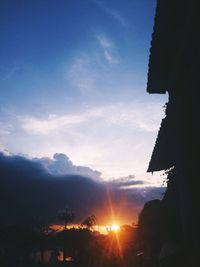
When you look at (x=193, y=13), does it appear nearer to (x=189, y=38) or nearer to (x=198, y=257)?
(x=189, y=38)

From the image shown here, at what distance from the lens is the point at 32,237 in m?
89.9

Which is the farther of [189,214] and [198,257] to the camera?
[189,214]

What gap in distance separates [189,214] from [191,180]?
396 millimetres

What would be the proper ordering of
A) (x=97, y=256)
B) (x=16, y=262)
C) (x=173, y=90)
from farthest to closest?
(x=16, y=262), (x=97, y=256), (x=173, y=90)

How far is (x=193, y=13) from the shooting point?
2.66m

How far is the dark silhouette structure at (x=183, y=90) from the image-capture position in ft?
9.44

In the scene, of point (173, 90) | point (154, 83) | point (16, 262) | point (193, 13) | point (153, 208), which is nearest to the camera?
point (193, 13)

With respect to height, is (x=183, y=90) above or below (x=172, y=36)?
below

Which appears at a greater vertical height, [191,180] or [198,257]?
[191,180]

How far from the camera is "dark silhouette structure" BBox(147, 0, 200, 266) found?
9.44ft

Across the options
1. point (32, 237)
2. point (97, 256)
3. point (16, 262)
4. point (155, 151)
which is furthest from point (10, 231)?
point (155, 151)

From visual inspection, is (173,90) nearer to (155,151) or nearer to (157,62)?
(157,62)

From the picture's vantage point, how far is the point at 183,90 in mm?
3465

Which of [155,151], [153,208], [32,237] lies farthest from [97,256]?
[32,237]
